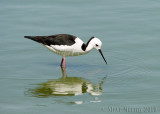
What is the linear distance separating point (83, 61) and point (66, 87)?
6.17 feet

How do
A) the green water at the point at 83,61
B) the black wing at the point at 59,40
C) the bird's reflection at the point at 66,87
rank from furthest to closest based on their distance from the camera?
the black wing at the point at 59,40
the bird's reflection at the point at 66,87
the green water at the point at 83,61

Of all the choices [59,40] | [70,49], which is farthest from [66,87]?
[59,40]

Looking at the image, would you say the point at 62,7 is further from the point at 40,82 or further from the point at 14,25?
the point at 40,82

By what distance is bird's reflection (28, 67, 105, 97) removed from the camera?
979 centimetres

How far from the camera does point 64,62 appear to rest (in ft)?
39.1

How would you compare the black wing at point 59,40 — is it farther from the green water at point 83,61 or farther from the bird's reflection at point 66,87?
the bird's reflection at point 66,87

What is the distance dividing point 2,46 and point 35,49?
0.91 metres

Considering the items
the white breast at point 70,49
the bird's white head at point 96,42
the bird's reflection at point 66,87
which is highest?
the bird's white head at point 96,42

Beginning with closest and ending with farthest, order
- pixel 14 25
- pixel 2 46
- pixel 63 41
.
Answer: pixel 63 41 → pixel 2 46 → pixel 14 25

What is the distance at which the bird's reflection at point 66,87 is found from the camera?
979 centimetres

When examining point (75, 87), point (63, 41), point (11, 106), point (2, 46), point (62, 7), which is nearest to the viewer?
point (11, 106)

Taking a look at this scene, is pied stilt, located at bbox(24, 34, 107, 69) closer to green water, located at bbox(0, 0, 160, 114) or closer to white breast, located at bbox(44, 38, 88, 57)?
white breast, located at bbox(44, 38, 88, 57)

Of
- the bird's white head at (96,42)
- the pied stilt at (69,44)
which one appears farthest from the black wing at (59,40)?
the bird's white head at (96,42)

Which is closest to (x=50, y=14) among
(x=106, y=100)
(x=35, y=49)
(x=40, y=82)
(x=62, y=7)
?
(x=62, y=7)
